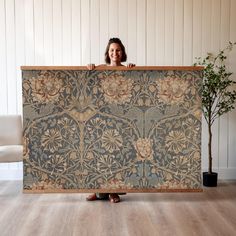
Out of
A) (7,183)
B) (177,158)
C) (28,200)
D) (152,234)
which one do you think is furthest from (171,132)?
(7,183)

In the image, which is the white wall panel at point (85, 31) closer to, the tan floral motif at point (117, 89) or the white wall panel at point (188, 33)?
the white wall panel at point (188, 33)

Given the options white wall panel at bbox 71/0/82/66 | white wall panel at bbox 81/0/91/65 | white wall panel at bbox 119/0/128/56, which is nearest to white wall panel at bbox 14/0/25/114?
white wall panel at bbox 71/0/82/66

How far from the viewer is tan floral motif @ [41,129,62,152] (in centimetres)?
332

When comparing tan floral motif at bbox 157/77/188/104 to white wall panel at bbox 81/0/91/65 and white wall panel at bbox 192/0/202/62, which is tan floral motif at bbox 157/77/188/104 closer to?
white wall panel at bbox 192/0/202/62

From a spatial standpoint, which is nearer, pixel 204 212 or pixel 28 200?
pixel 204 212

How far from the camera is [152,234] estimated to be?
2.82 metres

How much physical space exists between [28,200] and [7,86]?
154 cm

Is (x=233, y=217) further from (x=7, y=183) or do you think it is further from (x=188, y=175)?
(x=7, y=183)

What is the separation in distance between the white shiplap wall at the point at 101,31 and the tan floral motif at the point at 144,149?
152cm

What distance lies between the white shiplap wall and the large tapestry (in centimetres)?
137

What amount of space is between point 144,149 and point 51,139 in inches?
31.7

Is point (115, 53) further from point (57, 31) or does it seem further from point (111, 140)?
point (57, 31)

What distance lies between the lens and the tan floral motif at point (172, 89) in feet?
10.9

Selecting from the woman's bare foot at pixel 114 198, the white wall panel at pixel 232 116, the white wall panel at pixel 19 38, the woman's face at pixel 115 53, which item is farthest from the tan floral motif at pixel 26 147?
the white wall panel at pixel 232 116
